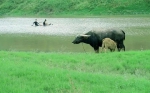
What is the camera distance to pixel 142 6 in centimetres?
6028

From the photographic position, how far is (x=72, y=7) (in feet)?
238

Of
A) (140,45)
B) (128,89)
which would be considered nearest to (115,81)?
(128,89)

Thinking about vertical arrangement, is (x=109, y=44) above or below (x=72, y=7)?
above

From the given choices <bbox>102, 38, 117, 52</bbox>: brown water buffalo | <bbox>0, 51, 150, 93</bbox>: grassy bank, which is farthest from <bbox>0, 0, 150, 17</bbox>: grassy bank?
<bbox>0, 51, 150, 93</bbox>: grassy bank

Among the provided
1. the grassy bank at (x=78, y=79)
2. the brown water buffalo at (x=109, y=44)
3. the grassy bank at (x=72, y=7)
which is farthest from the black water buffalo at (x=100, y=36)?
the grassy bank at (x=72, y=7)

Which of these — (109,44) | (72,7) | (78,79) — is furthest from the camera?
(72,7)

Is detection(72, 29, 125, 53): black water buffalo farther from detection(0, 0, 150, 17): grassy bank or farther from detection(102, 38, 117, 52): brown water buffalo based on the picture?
detection(0, 0, 150, 17): grassy bank

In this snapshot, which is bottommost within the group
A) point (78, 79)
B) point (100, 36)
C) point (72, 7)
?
point (72, 7)

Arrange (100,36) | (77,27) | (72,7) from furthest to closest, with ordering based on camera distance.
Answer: (72,7) → (77,27) → (100,36)

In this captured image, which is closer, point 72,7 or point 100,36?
point 100,36

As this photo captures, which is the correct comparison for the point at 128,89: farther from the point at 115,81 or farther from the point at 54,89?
the point at 54,89

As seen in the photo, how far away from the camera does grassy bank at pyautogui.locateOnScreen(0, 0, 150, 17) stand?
2415 inches

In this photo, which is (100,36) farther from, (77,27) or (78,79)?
(77,27)

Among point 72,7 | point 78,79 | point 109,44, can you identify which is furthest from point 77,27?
point 72,7
